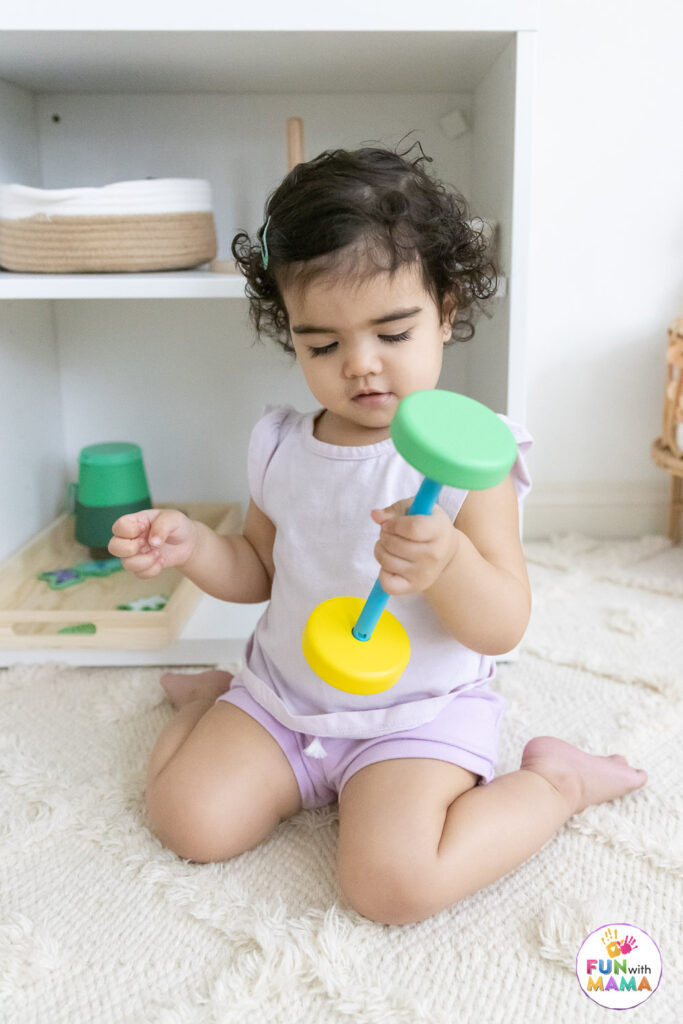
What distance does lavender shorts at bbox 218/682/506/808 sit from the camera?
692 mm

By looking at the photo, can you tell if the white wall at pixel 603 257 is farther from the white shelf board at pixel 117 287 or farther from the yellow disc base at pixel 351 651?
the yellow disc base at pixel 351 651

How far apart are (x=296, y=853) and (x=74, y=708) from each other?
31 centimetres

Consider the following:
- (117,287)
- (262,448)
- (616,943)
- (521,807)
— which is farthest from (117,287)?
(616,943)

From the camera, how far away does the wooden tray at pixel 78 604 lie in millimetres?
982

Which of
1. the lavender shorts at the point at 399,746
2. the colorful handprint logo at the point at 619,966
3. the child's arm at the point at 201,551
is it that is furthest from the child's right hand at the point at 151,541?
the colorful handprint logo at the point at 619,966

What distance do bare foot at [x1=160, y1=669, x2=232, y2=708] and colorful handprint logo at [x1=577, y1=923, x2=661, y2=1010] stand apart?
41 centimetres

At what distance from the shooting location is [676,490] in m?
1.34

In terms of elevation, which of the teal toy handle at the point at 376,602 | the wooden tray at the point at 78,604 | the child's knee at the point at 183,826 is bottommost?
the child's knee at the point at 183,826

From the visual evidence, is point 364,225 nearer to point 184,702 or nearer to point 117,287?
point 117,287

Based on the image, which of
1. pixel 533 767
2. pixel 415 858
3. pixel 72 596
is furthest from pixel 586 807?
pixel 72 596

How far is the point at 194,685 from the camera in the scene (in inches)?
34.9

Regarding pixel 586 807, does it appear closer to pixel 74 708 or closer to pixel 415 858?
pixel 415 858

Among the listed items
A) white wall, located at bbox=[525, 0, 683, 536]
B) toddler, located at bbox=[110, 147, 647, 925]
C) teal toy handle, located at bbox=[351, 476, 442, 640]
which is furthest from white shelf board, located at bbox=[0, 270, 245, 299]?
white wall, located at bbox=[525, 0, 683, 536]

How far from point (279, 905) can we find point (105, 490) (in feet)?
2.13
